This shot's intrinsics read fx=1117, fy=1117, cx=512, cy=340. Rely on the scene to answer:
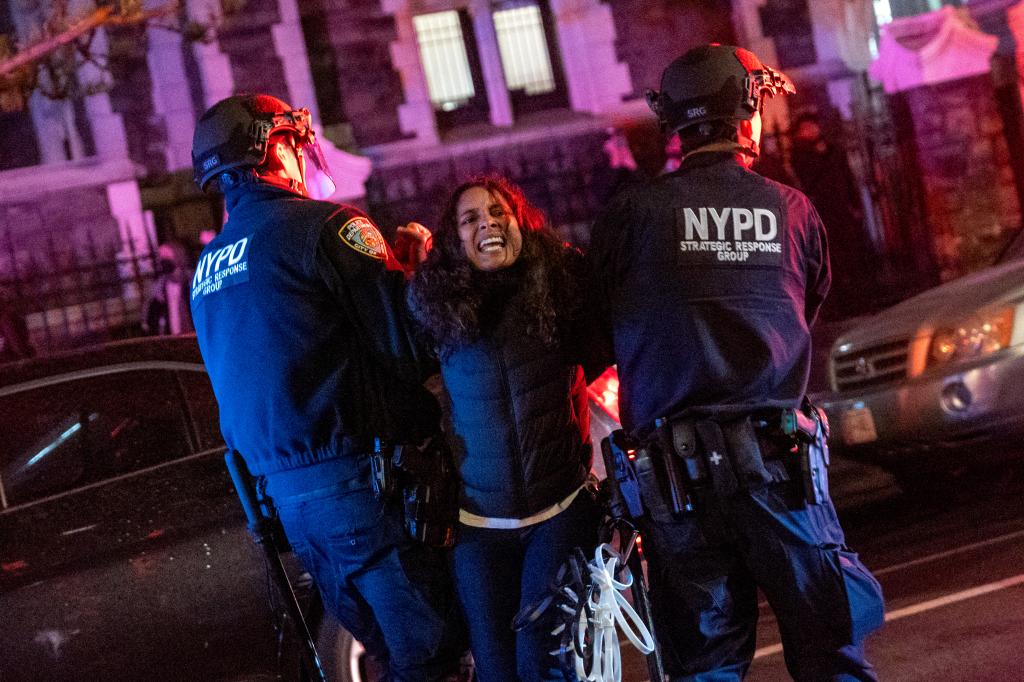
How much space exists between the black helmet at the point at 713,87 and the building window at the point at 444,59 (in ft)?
29.0

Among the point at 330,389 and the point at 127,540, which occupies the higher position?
the point at 330,389

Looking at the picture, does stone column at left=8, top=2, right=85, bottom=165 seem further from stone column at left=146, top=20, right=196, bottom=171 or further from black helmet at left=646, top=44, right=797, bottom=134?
black helmet at left=646, top=44, right=797, bottom=134

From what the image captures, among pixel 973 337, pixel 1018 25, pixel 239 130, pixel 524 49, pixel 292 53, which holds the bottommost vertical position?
pixel 973 337

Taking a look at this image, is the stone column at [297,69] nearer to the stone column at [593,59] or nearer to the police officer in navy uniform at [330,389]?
the stone column at [593,59]

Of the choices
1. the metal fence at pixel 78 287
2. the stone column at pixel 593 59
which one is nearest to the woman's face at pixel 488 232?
the metal fence at pixel 78 287

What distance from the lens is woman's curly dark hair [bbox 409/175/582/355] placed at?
9.36ft

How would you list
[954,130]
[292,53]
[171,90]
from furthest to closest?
[954,130] < [292,53] < [171,90]

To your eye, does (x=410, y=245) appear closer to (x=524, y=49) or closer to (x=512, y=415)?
→ (x=512, y=415)

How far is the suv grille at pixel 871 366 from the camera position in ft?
19.0

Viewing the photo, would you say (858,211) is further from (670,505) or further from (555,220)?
(670,505)

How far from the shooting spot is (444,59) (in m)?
11.6

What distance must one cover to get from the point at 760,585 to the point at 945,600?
1.98m

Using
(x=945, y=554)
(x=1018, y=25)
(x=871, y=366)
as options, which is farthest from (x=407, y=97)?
(x=945, y=554)

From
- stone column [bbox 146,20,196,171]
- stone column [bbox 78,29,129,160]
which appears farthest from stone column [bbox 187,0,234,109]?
stone column [bbox 78,29,129,160]
